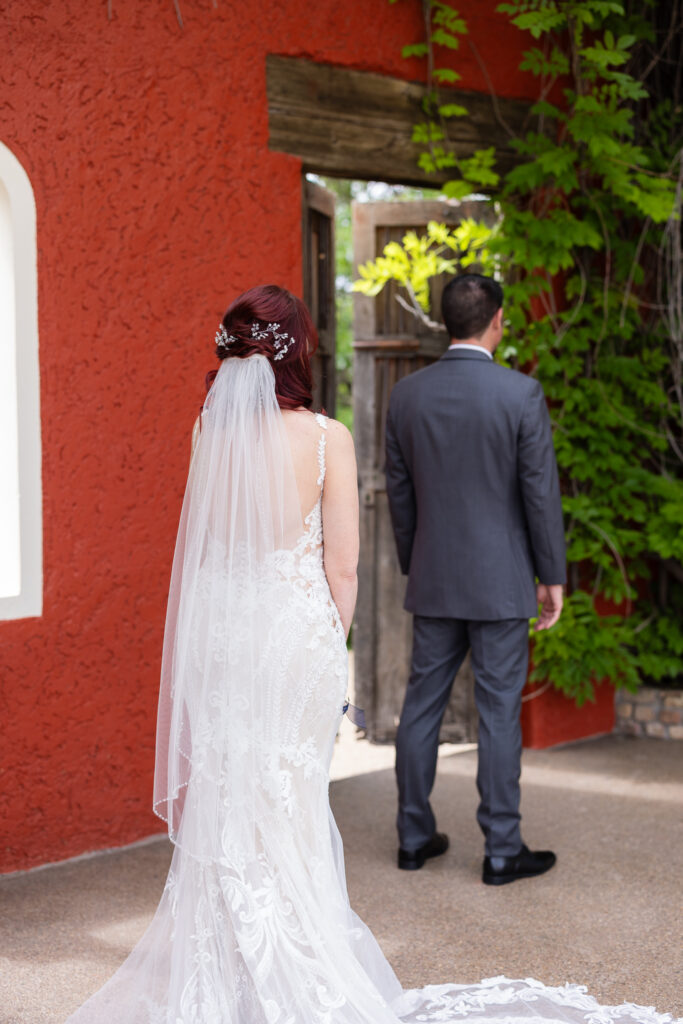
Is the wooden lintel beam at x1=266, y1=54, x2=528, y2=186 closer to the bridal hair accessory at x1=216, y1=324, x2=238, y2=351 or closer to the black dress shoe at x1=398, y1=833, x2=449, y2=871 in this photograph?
the bridal hair accessory at x1=216, y1=324, x2=238, y2=351

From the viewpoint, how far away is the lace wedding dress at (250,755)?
2656 mm

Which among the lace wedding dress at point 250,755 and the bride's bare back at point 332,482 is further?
the bride's bare back at point 332,482

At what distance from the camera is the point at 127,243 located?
13.5 ft

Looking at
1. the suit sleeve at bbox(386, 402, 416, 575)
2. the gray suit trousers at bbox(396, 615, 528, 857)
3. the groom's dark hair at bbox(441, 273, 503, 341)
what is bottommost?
the gray suit trousers at bbox(396, 615, 528, 857)

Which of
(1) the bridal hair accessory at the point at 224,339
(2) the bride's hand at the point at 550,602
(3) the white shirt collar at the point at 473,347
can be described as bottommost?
(2) the bride's hand at the point at 550,602

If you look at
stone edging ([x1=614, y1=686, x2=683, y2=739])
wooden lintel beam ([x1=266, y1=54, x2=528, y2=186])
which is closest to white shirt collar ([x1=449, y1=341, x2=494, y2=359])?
wooden lintel beam ([x1=266, y1=54, x2=528, y2=186])

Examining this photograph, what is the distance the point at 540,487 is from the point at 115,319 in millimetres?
1659

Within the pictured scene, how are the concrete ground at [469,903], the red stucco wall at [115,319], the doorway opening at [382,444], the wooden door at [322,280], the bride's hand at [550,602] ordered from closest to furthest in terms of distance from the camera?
the concrete ground at [469,903] → the bride's hand at [550,602] → the red stucco wall at [115,319] → the wooden door at [322,280] → the doorway opening at [382,444]

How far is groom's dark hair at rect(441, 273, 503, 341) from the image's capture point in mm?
3791

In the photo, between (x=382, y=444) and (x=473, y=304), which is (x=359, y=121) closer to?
(x=473, y=304)

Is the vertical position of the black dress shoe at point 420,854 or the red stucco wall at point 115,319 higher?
the red stucco wall at point 115,319

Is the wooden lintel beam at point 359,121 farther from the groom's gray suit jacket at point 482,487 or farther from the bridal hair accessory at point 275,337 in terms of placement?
the bridal hair accessory at point 275,337

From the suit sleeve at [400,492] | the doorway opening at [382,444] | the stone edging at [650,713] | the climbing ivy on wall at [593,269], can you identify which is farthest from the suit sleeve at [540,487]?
the stone edging at [650,713]

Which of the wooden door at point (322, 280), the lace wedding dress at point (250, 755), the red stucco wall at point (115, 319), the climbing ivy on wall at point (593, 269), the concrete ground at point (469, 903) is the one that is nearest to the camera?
the lace wedding dress at point (250, 755)
